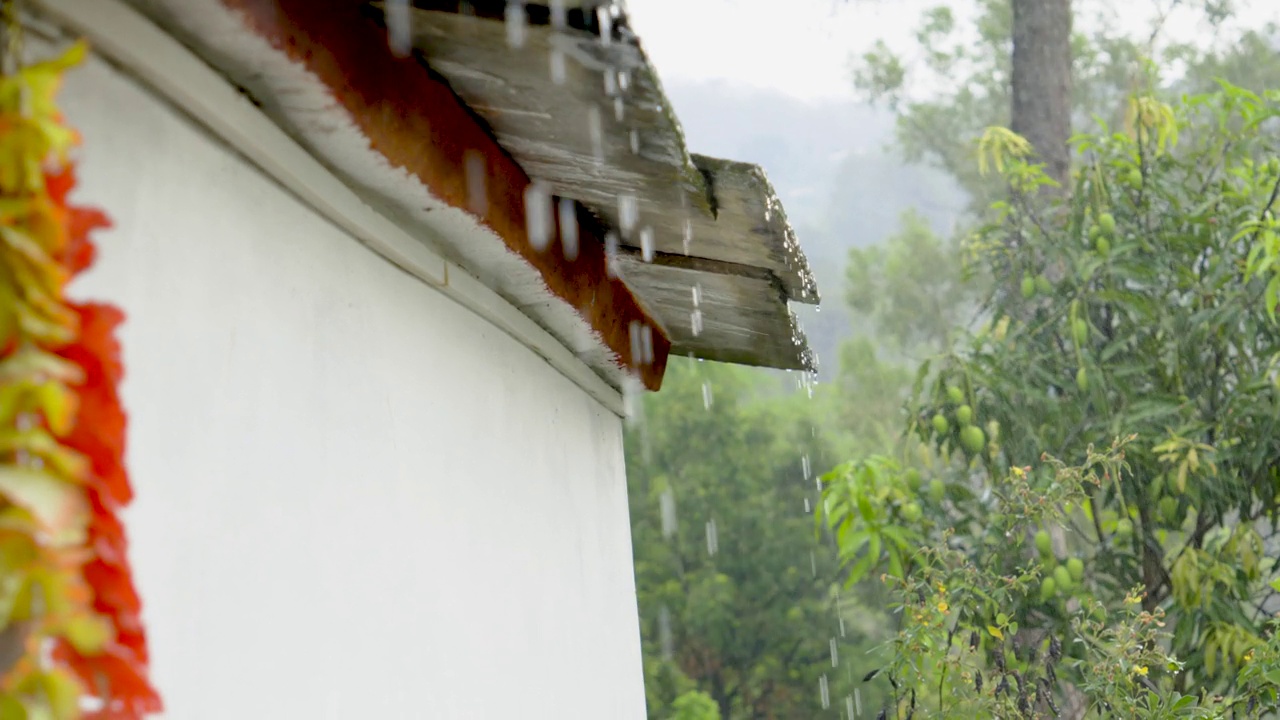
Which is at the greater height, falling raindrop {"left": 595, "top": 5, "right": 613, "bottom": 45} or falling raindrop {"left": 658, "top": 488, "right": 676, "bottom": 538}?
falling raindrop {"left": 595, "top": 5, "right": 613, "bottom": 45}

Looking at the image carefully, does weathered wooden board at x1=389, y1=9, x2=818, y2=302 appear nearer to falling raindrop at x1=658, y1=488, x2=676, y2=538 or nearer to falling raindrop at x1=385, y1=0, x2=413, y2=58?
falling raindrop at x1=385, y1=0, x2=413, y2=58

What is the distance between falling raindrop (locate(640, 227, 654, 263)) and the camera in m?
2.28

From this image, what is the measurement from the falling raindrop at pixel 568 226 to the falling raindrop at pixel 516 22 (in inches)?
29.9

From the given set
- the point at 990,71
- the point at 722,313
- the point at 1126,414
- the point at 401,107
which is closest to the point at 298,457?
the point at 401,107

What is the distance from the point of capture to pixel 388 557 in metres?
1.68

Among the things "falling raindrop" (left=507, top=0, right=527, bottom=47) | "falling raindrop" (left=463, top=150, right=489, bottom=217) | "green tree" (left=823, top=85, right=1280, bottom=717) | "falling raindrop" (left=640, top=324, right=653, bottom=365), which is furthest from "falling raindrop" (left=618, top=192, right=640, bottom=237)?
"green tree" (left=823, top=85, right=1280, bottom=717)

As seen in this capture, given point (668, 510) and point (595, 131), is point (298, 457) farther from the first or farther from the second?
point (668, 510)

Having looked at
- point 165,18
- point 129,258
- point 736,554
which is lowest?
point 736,554

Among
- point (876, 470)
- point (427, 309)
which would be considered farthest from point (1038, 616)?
point (427, 309)

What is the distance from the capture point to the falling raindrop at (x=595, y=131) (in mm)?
1557

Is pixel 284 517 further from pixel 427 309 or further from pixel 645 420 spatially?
pixel 645 420

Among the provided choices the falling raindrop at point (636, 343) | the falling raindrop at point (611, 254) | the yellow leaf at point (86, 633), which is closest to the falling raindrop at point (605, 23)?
the yellow leaf at point (86, 633)

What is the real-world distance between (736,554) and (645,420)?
2987 mm

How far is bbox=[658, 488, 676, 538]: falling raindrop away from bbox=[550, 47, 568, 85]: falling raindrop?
18.9m
